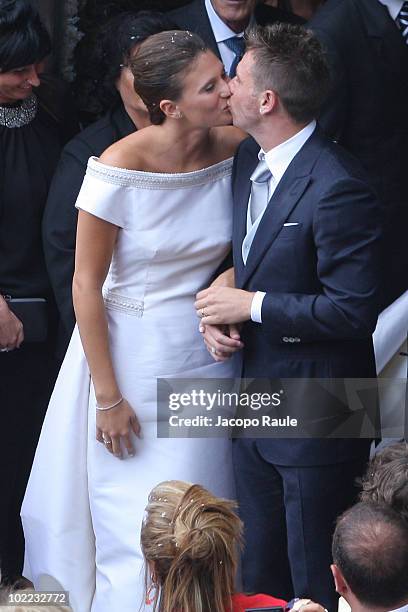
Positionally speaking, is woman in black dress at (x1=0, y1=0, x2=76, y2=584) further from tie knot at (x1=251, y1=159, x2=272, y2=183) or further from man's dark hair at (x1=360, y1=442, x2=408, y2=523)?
man's dark hair at (x1=360, y1=442, x2=408, y2=523)

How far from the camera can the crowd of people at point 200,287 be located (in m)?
3.03

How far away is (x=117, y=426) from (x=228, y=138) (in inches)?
33.3

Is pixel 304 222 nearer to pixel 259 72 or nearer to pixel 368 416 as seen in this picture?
pixel 259 72

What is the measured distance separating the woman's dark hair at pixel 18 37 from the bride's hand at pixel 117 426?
3.39 feet

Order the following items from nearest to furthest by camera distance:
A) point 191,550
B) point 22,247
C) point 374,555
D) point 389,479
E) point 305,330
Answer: point 374,555
point 191,550
point 389,479
point 305,330
point 22,247

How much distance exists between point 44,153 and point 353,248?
1.26 metres

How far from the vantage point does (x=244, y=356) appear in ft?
10.9

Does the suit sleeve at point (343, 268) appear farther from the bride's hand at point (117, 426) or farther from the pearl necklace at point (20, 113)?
the pearl necklace at point (20, 113)

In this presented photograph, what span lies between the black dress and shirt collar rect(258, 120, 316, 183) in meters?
0.95

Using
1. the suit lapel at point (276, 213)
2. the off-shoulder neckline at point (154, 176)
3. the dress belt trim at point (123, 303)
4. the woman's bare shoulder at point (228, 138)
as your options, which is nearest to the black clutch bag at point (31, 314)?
the dress belt trim at point (123, 303)

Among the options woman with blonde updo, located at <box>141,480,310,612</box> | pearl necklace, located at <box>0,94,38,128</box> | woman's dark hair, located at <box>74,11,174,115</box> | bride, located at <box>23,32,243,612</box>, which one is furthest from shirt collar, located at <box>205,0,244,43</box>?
woman with blonde updo, located at <box>141,480,310,612</box>

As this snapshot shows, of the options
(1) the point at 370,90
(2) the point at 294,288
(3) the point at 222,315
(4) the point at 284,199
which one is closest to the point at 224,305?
(3) the point at 222,315

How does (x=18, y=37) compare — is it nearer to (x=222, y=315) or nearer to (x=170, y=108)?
(x=170, y=108)

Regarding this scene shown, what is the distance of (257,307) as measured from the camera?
313 centimetres
